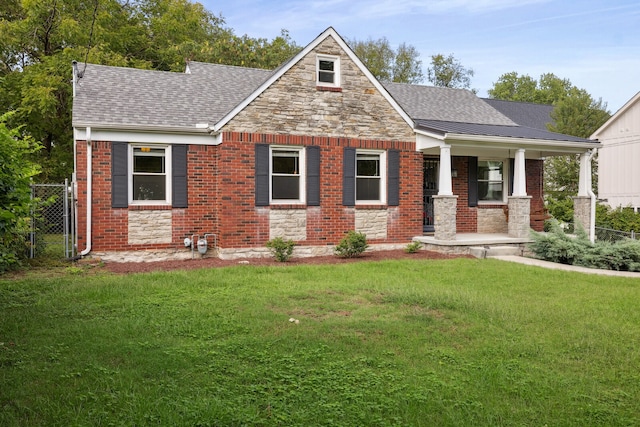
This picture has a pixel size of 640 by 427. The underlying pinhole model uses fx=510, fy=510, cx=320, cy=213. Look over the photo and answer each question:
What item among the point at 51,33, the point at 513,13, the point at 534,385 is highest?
the point at 51,33

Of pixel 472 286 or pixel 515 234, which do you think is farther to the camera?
pixel 515 234

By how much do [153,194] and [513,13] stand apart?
9710 mm

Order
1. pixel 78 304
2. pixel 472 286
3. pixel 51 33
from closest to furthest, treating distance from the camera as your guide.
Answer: pixel 78 304 < pixel 472 286 < pixel 51 33

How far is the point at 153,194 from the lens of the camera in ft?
40.8

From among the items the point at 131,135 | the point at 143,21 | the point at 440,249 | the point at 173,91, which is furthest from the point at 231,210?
the point at 143,21

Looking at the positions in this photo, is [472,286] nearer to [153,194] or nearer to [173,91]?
[153,194]

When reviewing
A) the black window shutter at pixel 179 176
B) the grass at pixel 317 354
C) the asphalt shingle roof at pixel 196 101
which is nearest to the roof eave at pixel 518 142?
the asphalt shingle roof at pixel 196 101

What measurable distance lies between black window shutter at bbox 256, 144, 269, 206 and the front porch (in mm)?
4404

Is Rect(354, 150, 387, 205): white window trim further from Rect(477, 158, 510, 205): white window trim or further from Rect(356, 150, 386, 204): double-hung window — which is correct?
Rect(477, 158, 510, 205): white window trim

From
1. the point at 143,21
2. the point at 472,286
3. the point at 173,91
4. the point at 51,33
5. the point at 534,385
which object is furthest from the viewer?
Answer: the point at 143,21

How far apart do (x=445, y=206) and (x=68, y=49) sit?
16.6m

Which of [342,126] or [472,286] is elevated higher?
[342,126]

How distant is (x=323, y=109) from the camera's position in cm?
1330

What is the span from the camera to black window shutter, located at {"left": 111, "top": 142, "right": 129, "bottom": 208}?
38.9 ft
